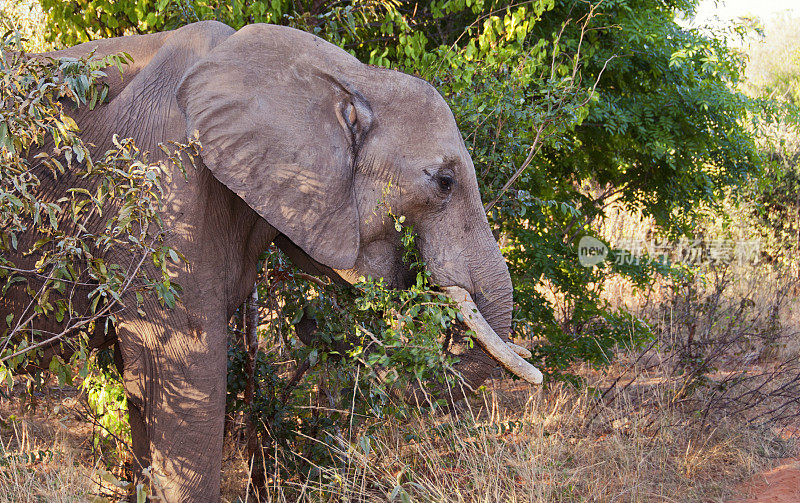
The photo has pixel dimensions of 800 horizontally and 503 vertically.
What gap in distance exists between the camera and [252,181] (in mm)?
3770

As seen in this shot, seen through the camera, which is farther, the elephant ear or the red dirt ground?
the red dirt ground

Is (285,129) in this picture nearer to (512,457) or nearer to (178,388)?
(178,388)

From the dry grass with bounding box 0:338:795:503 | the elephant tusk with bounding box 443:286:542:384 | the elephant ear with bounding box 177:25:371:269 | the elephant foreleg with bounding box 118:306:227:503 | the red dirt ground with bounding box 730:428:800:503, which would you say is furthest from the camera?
the red dirt ground with bounding box 730:428:800:503

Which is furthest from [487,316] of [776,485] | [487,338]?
[776,485]

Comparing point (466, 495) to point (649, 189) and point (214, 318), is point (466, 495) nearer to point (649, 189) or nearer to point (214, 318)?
point (214, 318)

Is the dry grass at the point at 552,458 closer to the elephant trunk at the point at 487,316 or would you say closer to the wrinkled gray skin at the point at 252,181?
the elephant trunk at the point at 487,316

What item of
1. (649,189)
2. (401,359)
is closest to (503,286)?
(401,359)

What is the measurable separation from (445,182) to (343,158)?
0.55m

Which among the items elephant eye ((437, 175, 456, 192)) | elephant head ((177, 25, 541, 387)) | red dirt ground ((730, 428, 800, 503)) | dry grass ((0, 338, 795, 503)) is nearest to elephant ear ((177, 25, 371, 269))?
elephant head ((177, 25, 541, 387))

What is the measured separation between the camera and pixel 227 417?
5387 millimetres

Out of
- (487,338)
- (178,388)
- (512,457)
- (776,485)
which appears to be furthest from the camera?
(776,485)

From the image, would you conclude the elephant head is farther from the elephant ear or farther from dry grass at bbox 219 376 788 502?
dry grass at bbox 219 376 788 502

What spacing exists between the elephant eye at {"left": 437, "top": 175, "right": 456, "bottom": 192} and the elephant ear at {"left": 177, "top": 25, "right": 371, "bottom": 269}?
46cm

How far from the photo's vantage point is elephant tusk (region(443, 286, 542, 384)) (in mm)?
A: 4039
